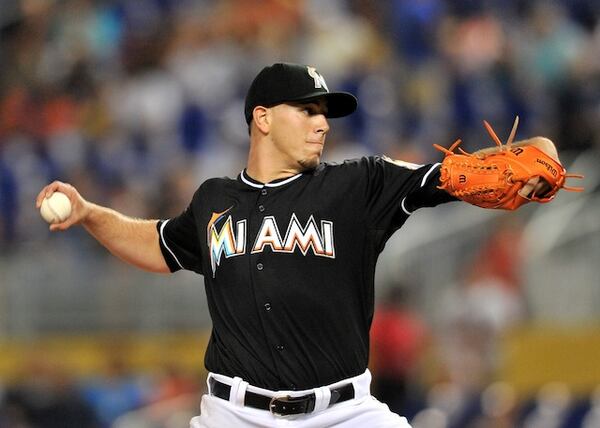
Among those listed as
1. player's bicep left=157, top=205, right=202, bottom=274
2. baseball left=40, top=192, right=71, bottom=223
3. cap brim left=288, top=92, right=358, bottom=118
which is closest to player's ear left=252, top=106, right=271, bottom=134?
cap brim left=288, top=92, right=358, bottom=118

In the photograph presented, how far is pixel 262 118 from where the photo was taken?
4.92 meters

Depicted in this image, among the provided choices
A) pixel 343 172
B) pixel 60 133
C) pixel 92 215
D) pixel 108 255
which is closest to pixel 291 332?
pixel 343 172

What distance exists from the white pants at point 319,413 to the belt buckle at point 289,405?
18 mm

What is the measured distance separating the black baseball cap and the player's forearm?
747 mm

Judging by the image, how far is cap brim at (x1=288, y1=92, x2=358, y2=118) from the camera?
4.75 metres

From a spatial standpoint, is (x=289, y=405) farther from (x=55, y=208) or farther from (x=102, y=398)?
(x=102, y=398)

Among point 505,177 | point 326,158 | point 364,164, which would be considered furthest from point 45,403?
point 505,177

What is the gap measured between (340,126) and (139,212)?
1.91m

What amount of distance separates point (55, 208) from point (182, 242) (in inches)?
21.4

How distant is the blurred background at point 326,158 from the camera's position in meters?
9.18

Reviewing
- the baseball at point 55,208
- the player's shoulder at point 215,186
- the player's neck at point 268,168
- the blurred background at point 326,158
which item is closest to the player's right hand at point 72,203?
the baseball at point 55,208

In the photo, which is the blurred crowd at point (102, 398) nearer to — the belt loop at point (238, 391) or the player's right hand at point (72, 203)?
the player's right hand at point (72, 203)

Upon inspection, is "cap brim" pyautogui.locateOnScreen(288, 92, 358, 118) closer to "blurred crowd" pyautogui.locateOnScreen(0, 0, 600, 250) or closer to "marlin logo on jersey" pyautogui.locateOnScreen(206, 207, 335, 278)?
"marlin logo on jersey" pyautogui.locateOnScreen(206, 207, 335, 278)

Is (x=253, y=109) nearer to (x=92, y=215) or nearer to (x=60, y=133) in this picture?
(x=92, y=215)
